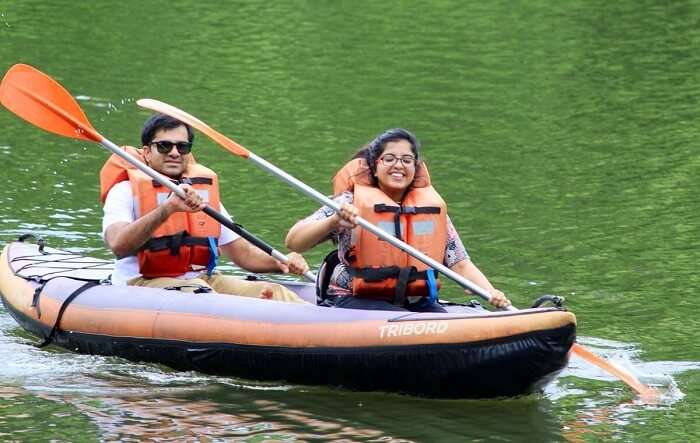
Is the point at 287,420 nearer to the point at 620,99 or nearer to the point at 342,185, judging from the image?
the point at 342,185

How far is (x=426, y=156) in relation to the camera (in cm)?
1223

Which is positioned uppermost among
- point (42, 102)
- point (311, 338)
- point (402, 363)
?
point (42, 102)

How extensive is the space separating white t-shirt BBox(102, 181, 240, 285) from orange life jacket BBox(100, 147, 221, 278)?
35mm

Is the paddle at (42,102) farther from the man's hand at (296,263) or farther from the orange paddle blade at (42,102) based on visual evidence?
the man's hand at (296,263)

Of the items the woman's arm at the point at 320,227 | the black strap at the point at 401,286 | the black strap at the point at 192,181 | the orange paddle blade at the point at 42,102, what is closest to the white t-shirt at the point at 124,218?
the black strap at the point at 192,181

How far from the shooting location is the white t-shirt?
739cm

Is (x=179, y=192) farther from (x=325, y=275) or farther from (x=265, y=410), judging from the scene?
(x=265, y=410)

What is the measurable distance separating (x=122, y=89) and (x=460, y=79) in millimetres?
3245

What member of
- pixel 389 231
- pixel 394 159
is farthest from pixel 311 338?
pixel 394 159

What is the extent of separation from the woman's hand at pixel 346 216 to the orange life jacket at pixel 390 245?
165 mm

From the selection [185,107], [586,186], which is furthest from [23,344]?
[185,107]

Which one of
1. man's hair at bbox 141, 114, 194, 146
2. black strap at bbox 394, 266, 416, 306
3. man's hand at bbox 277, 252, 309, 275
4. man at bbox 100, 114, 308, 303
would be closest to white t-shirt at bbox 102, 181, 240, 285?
man at bbox 100, 114, 308, 303

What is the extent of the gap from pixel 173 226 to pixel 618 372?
215cm

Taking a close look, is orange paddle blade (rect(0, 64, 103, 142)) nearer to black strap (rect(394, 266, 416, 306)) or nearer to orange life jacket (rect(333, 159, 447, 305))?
orange life jacket (rect(333, 159, 447, 305))
